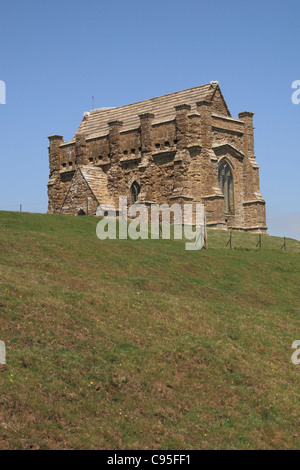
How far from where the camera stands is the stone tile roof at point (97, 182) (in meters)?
54.8

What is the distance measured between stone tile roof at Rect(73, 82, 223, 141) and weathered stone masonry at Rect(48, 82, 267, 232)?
0.38ft

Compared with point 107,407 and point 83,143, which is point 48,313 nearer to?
point 107,407

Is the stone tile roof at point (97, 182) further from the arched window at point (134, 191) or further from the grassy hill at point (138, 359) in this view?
the grassy hill at point (138, 359)

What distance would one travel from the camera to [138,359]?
18.6m

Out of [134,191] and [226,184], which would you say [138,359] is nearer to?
[226,184]

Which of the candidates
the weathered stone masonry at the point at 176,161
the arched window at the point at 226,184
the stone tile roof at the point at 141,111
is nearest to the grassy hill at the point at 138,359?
the weathered stone masonry at the point at 176,161

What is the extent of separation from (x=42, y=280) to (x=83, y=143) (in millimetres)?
36626

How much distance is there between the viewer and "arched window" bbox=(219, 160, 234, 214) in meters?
54.7

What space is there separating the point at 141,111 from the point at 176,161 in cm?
874

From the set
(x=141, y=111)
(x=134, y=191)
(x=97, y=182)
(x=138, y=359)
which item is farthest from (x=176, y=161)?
(x=138, y=359)

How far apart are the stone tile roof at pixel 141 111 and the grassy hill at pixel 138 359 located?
86.8 ft

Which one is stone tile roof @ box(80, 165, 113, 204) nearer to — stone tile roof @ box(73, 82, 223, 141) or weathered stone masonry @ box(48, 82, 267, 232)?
weathered stone masonry @ box(48, 82, 267, 232)

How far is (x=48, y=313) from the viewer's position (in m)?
20.0
